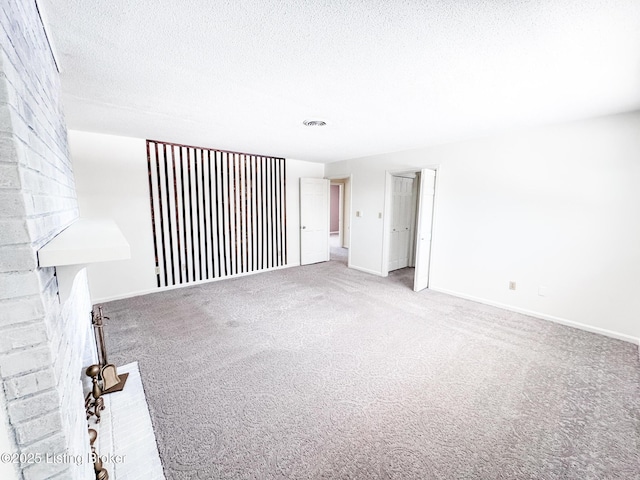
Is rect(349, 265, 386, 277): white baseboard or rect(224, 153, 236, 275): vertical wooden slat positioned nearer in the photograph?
rect(224, 153, 236, 275): vertical wooden slat

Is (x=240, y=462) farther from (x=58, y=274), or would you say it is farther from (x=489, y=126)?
(x=489, y=126)

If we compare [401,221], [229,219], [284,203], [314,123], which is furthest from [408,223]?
[229,219]

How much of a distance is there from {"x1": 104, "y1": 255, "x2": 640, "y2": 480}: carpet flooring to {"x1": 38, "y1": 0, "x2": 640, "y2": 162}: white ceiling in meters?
2.31

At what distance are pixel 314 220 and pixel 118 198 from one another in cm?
360

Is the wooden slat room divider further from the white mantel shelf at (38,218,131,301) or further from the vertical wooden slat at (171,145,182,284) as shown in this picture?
the white mantel shelf at (38,218,131,301)

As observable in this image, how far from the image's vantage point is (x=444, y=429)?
1737 mm

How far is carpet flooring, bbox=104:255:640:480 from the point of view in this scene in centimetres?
153

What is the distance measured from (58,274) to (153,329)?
2390 mm

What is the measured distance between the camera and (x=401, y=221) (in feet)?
18.1

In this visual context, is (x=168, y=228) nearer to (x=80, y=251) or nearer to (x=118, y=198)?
(x=118, y=198)

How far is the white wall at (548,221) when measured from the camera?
2770 millimetres

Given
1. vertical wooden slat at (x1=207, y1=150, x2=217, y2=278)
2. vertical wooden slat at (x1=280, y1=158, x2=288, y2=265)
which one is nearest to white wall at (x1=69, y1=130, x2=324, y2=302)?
vertical wooden slat at (x1=207, y1=150, x2=217, y2=278)

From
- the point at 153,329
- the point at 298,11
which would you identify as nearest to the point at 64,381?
the point at 298,11

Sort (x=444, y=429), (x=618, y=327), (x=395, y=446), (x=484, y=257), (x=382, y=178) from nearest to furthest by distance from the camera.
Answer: (x=395, y=446), (x=444, y=429), (x=618, y=327), (x=484, y=257), (x=382, y=178)
